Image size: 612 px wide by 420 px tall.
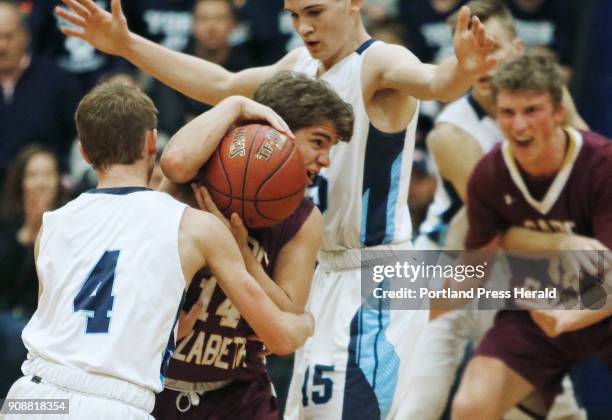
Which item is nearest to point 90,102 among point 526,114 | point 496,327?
point 526,114

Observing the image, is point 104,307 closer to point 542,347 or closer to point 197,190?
point 197,190

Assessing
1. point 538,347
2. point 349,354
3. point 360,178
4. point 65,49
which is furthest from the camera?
point 65,49

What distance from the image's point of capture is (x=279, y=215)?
4.57 metres

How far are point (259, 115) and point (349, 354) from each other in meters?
1.45

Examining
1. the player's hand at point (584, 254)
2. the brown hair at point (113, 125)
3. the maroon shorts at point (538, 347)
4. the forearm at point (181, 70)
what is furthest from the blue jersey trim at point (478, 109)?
the brown hair at point (113, 125)

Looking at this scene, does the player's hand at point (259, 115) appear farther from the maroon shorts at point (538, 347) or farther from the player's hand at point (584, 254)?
the maroon shorts at point (538, 347)

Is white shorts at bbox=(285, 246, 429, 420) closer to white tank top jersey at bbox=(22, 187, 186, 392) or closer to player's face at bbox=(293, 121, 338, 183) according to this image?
player's face at bbox=(293, 121, 338, 183)

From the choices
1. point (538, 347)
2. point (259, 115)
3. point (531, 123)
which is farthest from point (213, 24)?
point (259, 115)

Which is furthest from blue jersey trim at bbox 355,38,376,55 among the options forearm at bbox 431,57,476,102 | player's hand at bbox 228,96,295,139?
player's hand at bbox 228,96,295,139

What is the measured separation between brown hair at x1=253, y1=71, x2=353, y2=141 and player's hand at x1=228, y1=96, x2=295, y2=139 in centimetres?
16

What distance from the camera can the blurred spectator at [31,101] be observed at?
9.05 m

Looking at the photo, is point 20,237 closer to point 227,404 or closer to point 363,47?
point 363,47

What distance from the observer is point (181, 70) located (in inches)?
234

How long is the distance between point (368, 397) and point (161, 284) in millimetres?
1530
